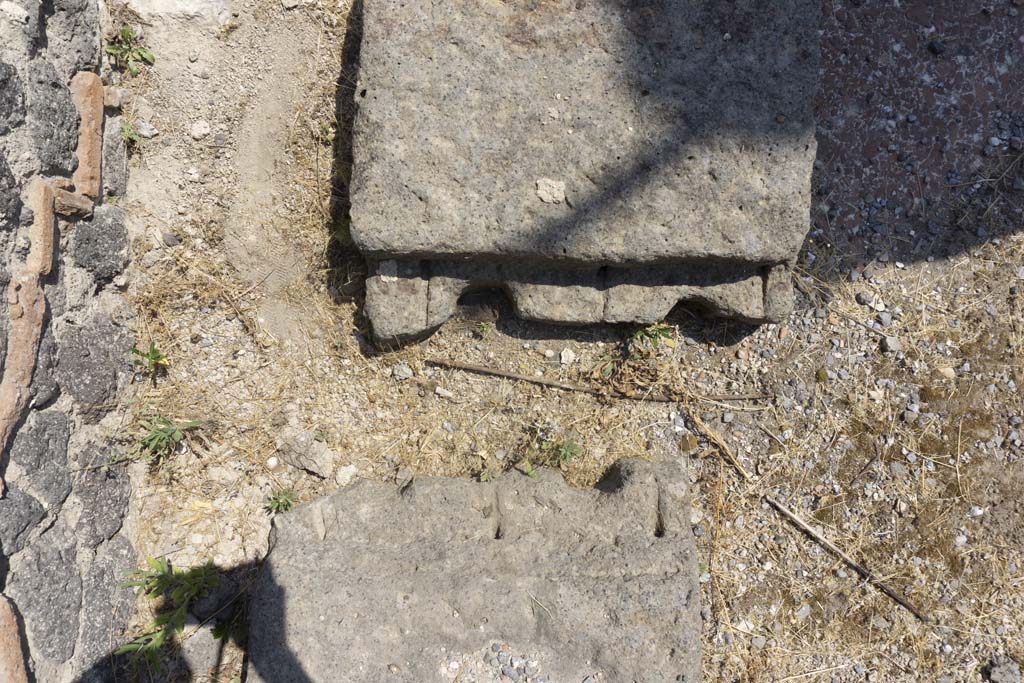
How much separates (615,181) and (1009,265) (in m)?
1.95

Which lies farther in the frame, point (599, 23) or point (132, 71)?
point (132, 71)

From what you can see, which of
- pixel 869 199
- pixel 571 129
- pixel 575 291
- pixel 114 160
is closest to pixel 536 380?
pixel 575 291

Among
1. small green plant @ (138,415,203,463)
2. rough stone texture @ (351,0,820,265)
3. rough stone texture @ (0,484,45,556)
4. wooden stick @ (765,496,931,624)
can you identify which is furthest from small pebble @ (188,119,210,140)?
wooden stick @ (765,496,931,624)

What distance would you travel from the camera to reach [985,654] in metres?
2.87

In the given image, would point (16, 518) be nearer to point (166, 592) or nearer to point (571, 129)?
point (166, 592)

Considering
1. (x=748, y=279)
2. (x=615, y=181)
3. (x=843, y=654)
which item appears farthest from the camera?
(x=843, y=654)

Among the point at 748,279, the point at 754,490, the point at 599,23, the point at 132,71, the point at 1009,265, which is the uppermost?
the point at 599,23

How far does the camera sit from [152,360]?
8.71 ft

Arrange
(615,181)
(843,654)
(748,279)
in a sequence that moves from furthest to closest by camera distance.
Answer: (843,654) → (748,279) → (615,181)

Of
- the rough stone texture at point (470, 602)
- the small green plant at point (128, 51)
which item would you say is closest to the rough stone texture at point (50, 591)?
the rough stone texture at point (470, 602)

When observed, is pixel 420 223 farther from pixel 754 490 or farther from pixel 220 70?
pixel 754 490

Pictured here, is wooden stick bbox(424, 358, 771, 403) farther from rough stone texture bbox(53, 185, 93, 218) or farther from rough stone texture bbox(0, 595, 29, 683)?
rough stone texture bbox(0, 595, 29, 683)

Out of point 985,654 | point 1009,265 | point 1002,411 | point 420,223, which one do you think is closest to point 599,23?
point 420,223

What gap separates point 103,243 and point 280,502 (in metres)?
1.20
